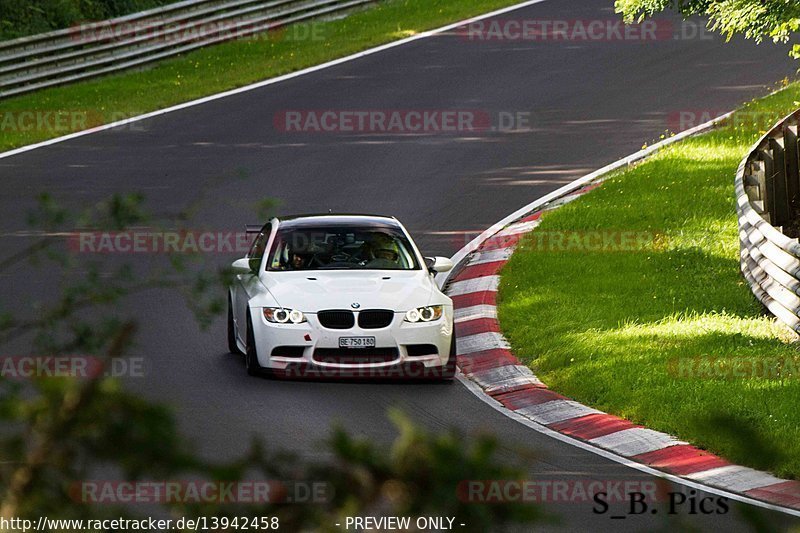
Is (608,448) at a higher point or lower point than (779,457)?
lower

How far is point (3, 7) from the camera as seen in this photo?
31453 mm

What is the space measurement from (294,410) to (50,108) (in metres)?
16.8

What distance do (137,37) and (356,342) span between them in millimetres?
19320

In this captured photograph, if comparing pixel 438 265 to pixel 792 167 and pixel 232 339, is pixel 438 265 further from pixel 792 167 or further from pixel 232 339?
pixel 792 167

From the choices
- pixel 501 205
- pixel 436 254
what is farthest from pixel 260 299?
pixel 501 205

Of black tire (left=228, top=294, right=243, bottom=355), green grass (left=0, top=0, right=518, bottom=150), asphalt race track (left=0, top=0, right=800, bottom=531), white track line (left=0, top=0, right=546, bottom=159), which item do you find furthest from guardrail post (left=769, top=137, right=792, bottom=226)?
green grass (left=0, top=0, right=518, bottom=150)

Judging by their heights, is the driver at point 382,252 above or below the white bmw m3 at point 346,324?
above

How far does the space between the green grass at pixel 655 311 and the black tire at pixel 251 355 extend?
2.56 meters

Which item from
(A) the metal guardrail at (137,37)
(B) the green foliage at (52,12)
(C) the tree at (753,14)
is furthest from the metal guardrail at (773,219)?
(B) the green foliage at (52,12)

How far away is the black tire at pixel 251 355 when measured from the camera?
1196cm

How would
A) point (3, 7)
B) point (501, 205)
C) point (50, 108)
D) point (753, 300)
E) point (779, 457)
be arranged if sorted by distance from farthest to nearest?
point (3, 7) < point (50, 108) < point (501, 205) < point (753, 300) < point (779, 457)

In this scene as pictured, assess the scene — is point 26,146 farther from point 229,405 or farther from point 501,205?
point 229,405

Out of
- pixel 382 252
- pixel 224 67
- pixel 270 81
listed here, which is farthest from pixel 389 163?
pixel 224 67

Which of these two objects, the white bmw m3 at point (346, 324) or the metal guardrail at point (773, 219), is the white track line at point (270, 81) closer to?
the white bmw m3 at point (346, 324)
